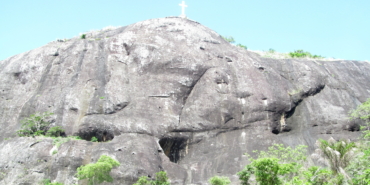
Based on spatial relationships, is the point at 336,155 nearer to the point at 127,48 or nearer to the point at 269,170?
the point at 269,170

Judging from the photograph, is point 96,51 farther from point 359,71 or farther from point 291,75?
point 359,71

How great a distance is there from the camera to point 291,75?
38.2 meters

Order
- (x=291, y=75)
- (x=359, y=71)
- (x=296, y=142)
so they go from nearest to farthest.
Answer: (x=296, y=142)
(x=291, y=75)
(x=359, y=71)

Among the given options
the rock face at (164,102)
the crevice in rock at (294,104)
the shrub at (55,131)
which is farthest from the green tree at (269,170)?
the shrub at (55,131)

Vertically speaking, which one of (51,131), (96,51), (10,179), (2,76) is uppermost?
(96,51)

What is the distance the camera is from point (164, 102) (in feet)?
107

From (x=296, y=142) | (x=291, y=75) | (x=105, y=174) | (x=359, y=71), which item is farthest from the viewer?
(x=359, y=71)

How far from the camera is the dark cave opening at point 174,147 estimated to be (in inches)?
1209

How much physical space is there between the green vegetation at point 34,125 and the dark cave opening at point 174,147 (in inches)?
350

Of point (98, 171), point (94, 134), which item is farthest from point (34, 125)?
point (98, 171)

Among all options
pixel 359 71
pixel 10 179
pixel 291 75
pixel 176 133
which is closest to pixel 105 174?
pixel 10 179

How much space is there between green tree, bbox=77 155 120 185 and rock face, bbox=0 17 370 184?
6.32ft

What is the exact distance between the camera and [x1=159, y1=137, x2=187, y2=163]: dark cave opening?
30.7 meters

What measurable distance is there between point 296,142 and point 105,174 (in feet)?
52.6
